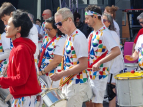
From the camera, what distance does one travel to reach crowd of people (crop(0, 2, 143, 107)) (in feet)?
10.7

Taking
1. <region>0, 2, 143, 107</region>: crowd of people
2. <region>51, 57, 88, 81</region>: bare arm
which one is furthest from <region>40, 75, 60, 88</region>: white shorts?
<region>51, 57, 88, 81</region>: bare arm

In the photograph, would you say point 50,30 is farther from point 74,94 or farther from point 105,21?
point 74,94

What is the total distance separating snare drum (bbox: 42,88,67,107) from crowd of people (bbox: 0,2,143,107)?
0.08 meters

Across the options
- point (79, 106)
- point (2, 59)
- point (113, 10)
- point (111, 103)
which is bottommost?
point (111, 103)

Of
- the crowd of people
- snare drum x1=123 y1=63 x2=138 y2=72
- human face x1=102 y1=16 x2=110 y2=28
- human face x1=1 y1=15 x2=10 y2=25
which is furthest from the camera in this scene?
snare drum x1=123 y1=63 x2=138 y2=72

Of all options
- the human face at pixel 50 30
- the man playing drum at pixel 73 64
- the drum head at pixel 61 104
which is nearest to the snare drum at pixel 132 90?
the man playing drum at pixel 73 64

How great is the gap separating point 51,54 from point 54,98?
4.34ft

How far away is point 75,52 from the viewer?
13.4 ft

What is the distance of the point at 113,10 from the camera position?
7.59m

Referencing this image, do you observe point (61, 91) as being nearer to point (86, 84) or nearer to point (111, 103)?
point (86, 84)

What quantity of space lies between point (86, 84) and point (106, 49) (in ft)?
2.72

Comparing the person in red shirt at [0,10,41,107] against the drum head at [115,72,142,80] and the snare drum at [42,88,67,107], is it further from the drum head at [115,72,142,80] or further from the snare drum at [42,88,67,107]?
the drum head at [115,72,142,80]

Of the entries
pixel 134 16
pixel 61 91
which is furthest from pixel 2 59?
pixel 134 16

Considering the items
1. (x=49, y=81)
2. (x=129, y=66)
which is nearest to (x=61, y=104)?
(x=49, y=81)
